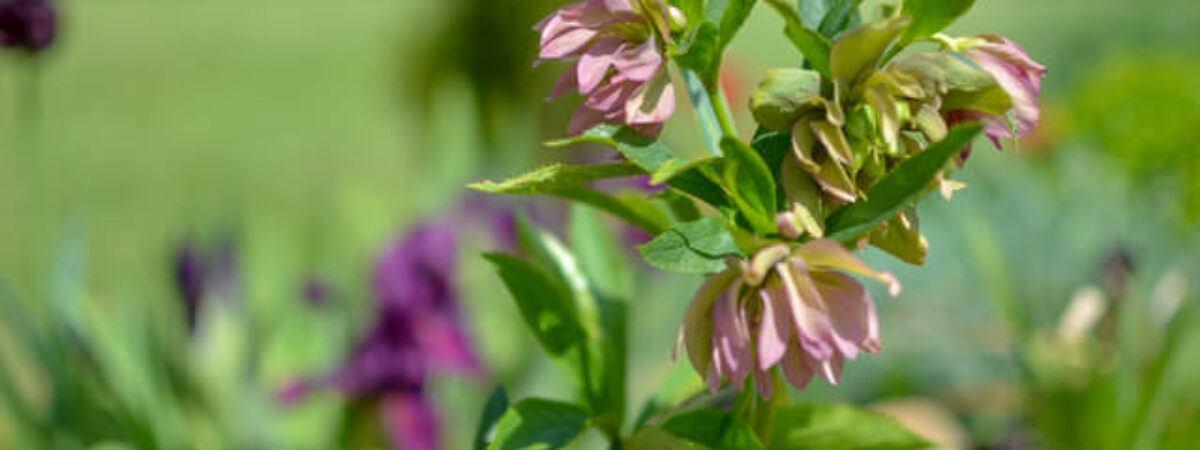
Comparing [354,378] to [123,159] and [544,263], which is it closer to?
[544,263]

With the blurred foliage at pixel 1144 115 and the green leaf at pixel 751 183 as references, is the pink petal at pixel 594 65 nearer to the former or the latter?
the green leaf at pixel 751 183

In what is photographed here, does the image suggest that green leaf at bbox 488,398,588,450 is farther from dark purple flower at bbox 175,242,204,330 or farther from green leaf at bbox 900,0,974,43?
dark purple flower at bbox 175,242,204,330

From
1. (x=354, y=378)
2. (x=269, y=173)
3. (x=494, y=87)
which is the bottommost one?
(x=269, y=173)

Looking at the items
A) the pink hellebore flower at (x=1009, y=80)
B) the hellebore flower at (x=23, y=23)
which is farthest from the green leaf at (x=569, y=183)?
the hellebore flower at (x=23, y=23)

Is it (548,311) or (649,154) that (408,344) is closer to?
(548,311)

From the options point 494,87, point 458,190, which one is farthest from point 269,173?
point 458,190
